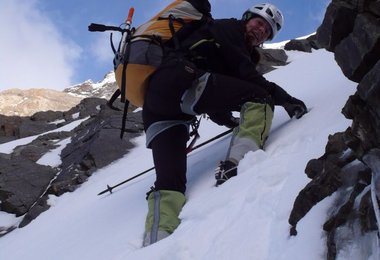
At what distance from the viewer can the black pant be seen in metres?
5.06

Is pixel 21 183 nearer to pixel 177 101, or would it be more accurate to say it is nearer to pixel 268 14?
pixel 177 101

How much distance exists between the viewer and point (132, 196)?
253 inches

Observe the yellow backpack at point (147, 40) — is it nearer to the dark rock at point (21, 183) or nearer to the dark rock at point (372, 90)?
the dark rock at point (372, 90)

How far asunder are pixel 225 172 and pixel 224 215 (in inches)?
39.1

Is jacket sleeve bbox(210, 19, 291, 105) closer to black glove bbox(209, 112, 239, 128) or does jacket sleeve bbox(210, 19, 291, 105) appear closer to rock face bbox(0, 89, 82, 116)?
black glove bbox(209, 112, 239, 128)

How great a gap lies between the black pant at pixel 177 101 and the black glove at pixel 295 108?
2.15 ft

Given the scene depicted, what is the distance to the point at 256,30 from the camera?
19.0ft

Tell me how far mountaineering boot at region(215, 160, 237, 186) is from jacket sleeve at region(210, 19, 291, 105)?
129cm

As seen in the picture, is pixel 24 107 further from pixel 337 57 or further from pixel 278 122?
pixel 337 57

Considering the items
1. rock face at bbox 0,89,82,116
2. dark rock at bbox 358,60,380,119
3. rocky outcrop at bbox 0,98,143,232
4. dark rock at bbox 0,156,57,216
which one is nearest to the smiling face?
dark rock at bbox 358,60,380,119

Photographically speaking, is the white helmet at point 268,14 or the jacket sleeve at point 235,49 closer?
the jacket sleeve at point 235,49

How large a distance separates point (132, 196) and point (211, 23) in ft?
8.48

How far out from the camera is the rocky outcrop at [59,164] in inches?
397

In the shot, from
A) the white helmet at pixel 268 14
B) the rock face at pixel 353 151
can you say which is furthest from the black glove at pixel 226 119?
the rock face at pixel 353 151
